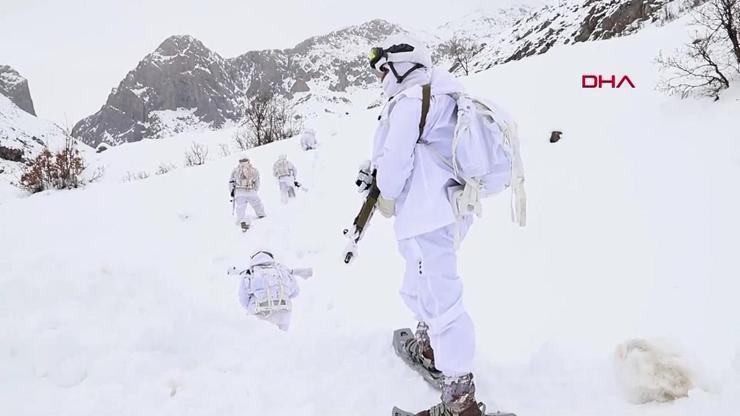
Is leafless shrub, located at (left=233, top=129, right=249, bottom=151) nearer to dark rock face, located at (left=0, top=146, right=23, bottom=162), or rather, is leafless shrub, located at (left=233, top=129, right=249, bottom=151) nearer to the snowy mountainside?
dark rock face, located at (left=0, top=146, right=23, bottom=162)

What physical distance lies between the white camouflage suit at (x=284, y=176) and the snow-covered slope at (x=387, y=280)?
1.35ft

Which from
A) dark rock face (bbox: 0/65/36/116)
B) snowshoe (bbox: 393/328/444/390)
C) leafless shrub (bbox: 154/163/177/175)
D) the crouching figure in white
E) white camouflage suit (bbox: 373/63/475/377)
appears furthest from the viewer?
dark rock face (bbox: 0/65/36/116)

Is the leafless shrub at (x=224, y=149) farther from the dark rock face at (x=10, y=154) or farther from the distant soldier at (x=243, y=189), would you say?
the distant soldier at (x=243, y=189)

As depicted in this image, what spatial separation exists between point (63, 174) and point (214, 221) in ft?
25.3

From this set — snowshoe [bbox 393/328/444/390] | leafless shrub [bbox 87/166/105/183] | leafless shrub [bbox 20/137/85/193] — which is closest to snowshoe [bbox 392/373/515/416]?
snowshoe [bbox 393/328/444/390]

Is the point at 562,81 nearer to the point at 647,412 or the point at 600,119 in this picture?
the point at 600,119

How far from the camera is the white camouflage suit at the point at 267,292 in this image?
13.7 ft

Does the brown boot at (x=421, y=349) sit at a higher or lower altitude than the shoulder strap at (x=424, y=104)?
lower

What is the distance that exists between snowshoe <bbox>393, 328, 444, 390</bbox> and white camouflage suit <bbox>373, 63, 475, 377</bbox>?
37 cm

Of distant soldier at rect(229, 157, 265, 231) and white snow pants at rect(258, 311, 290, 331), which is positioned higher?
distant soldier at rect(229, 157, 265, 231)

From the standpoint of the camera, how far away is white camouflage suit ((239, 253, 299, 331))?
13.7 feet

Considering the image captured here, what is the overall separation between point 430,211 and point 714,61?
10300 mm

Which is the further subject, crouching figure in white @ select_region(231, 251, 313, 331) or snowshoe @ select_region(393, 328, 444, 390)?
crouching figure in white @ select_region(231, 251, 313, 331)

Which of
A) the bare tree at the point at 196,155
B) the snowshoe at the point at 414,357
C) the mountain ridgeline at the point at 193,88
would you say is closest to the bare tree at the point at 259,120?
the bare tree at the point at 196,155
